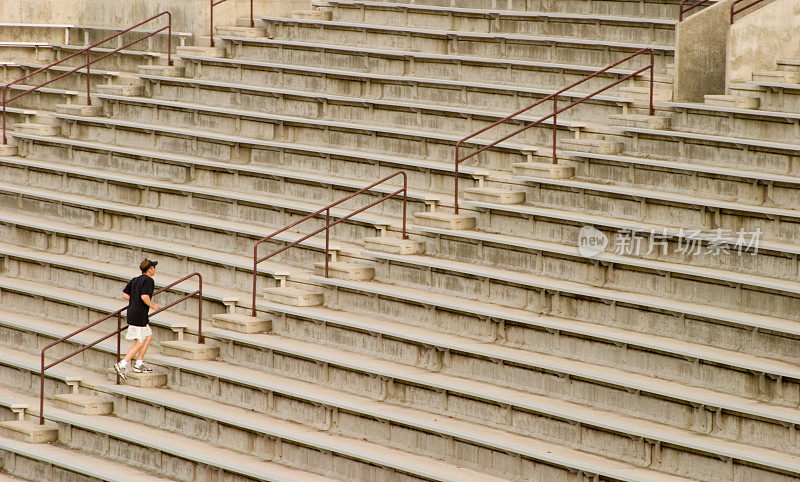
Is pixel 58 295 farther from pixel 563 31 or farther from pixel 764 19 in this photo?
pixel 764 19

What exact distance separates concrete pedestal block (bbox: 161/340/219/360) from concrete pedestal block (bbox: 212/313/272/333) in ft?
0.83

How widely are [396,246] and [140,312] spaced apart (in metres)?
2.47

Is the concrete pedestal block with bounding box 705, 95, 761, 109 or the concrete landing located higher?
the concrete pedestal block with bounding box 705, 95, 761, 109

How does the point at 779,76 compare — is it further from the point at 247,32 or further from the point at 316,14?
the point at 247,32

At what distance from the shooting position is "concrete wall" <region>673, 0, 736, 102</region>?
50.3 ft

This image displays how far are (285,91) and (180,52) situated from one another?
2688mm

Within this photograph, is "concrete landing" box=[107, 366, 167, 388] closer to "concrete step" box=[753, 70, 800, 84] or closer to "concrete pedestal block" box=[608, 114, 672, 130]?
"concrete pedestal block" box=[608, 114, 672, 130]

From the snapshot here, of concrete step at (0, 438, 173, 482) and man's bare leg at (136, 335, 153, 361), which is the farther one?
man's bare leg at (136, 335, 153, 361)

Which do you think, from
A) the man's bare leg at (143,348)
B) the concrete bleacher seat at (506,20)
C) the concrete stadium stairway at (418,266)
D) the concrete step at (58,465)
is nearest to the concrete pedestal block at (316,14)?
the concrete bleacher seat at (506,20)

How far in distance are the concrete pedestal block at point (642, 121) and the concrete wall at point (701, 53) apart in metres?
0.42

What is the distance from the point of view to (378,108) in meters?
17.4

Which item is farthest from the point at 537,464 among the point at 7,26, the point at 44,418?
the point at 7,26

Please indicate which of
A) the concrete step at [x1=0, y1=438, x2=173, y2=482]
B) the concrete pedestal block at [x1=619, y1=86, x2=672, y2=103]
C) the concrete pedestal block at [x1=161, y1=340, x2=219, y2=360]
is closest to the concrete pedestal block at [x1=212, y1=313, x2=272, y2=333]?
the concrete pedestal block at [x1=161, y1=340, x2=219, y2=360]

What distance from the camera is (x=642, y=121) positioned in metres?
15.3
